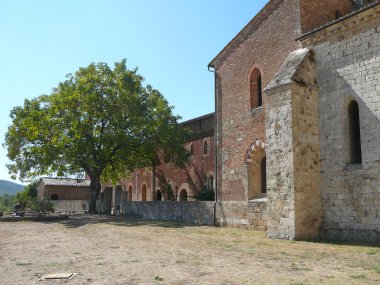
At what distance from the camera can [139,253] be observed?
29.8 feet

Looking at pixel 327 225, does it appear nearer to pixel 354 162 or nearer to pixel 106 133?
pixel 354 162

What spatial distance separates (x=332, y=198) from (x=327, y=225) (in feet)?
2.81

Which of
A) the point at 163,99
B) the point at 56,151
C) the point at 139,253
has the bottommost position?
the point at 139,253

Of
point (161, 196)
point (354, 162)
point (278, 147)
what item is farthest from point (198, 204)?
point (161, 196)

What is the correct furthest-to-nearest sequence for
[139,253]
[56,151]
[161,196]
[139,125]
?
[161,196], [139,125], [56,151], [139,253]

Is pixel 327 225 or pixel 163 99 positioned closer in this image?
pixel 327 225

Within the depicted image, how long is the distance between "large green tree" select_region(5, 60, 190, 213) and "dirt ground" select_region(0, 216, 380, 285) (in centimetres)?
1195

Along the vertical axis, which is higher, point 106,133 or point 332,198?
point 106,133

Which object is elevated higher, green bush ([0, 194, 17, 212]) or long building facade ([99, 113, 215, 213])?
long building facade ([99, 113, 215, 213])

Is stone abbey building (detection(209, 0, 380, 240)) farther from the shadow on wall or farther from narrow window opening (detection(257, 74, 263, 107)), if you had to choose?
the shadow on wall

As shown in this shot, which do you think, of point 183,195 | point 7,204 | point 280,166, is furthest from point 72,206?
point 7,204

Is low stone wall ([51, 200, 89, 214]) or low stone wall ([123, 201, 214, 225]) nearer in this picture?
low stone wall ([123, 201, 214, 225])

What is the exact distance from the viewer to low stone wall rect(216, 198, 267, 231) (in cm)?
1470

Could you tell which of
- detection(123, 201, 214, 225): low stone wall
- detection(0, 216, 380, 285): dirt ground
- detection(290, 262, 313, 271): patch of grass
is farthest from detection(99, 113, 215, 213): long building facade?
detection(290, 262, 313, 271): patch of grass
